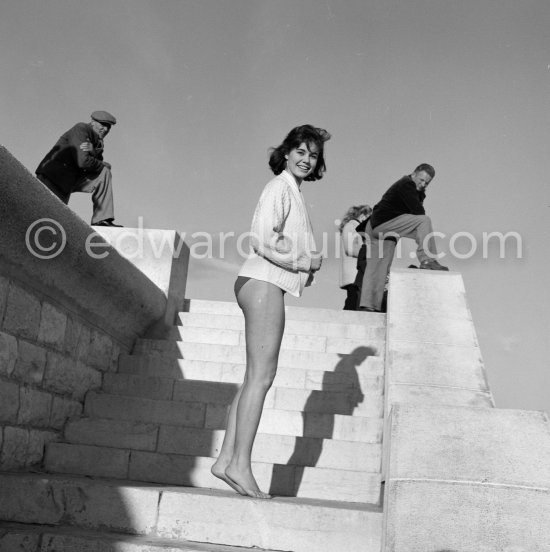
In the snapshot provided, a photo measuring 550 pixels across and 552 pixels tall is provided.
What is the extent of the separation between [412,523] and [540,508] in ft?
1.40

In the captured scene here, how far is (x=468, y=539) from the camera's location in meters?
2.38

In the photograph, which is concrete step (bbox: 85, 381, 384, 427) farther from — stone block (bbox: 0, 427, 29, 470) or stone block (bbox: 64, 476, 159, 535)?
stone block (bbox: 64, 476, 159, 535)

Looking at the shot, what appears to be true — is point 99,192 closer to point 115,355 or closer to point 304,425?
A: point 115,355

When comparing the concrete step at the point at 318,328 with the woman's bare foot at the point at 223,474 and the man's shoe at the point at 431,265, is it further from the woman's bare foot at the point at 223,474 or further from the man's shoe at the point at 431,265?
the woman's bare foot at the point at 223,474

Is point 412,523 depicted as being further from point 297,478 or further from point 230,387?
point 230,387

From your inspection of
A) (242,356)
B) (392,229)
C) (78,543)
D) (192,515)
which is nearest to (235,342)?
(242,356)

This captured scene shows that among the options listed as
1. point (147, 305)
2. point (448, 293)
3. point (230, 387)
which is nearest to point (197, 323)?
point (147, 305)

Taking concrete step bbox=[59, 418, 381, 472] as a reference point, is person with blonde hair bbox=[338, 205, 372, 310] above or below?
above

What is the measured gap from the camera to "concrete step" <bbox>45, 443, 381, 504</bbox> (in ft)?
12.1

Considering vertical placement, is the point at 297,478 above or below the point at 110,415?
below

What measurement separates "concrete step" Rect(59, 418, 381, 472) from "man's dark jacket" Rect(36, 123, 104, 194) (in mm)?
3138

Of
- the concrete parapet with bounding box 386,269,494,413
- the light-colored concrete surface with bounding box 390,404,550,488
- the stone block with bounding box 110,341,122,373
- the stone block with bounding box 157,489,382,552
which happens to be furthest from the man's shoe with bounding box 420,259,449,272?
the light-colored concrete surface with bounding box 390,404,550,488

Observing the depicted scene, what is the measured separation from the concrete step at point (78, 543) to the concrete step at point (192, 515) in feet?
0.36

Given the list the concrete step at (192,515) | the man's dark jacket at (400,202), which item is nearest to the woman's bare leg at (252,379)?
the concrete step at (192,515)
